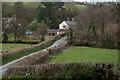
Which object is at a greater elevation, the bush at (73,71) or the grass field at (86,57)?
the bush at (73,71)

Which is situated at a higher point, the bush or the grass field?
the bush

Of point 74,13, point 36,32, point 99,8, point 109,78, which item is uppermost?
point 99,8

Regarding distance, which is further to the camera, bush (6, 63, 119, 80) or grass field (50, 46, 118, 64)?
grass field (50, 46, 118, 64)

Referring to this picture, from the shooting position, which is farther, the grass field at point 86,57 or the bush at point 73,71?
the grass field at point 86,57

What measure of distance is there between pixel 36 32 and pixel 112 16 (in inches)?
731

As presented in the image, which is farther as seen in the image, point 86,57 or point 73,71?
point 86,57

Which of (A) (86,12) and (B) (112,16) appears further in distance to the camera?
(A) (86,12)

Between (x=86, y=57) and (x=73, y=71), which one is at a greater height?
(x=73, y=71)

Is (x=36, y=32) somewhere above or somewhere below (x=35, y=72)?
above

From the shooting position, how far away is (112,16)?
29688 millimetres

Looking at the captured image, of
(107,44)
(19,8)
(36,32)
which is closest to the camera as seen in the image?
(107,44)

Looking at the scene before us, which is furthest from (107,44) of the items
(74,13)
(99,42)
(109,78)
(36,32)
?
(109,78)

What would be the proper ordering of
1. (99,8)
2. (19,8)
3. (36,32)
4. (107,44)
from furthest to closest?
(19,8) → (36,32) → (99,8) → (107,44)

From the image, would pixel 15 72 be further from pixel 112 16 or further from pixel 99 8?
pixel 99 8
